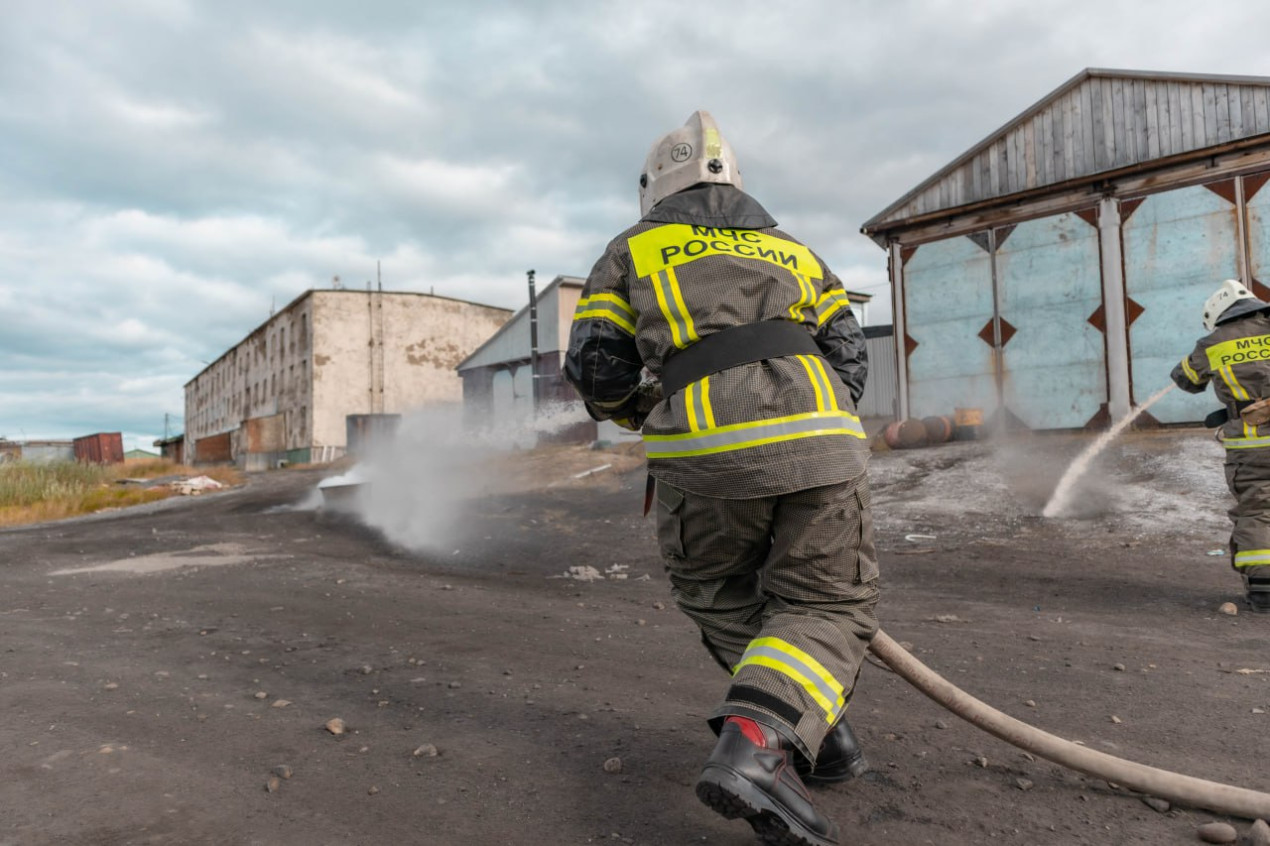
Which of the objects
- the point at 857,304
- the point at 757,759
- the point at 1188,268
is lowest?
the point at 757,759

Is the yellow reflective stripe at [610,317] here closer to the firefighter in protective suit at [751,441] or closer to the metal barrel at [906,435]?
the firefighter in protective suit at [751,441]

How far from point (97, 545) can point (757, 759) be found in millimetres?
9761

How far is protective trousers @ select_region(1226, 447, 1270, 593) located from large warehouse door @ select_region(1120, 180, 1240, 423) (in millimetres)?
7745

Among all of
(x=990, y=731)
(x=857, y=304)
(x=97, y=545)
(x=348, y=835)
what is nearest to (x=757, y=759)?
(x=990, y=731)

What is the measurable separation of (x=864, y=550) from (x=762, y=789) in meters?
0.70

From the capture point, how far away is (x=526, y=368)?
82.1ft

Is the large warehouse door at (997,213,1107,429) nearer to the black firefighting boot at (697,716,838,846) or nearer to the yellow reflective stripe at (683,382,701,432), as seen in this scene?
the yellow reflective stripe at (683,382,701,432)

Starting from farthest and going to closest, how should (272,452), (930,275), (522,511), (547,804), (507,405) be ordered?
(272,452) → (507,405) → (930,275) → (522,511) → (547,804)

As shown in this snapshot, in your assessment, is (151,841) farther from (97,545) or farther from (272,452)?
(272,452)

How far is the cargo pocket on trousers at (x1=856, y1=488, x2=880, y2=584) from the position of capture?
2.12 metres

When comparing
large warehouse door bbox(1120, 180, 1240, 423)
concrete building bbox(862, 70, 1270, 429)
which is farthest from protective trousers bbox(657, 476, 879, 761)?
concrete building bbox(862, 70, 1270, 429)

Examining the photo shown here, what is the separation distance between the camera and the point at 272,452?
42.6 m

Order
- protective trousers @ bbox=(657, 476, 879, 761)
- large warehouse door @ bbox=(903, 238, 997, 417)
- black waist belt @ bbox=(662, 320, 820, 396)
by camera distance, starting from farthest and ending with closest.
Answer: large warehouse door @ bbox=(903, 238, 997, 417), black waist belt @ bbox=(662, 320, 820, 396), protective trousers @ bbox=(657, 476, 879, 761)

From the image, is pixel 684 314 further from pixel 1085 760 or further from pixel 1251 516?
pixel 1251 516
